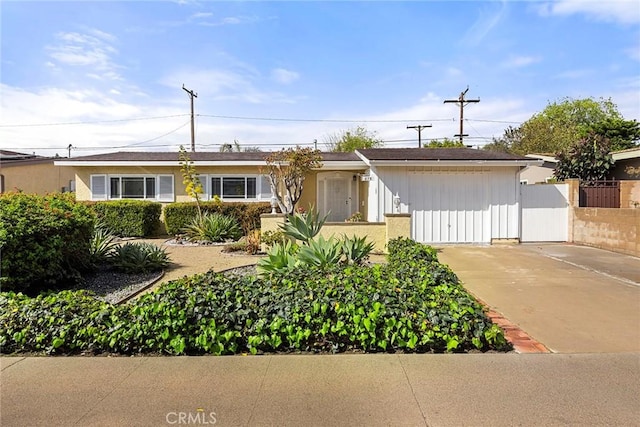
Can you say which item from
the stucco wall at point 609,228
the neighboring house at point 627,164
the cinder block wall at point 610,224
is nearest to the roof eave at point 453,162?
the cinder block wall at point 610,224

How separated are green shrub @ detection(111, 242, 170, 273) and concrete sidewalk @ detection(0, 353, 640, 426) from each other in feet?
14.6

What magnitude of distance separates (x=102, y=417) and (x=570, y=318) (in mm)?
5497

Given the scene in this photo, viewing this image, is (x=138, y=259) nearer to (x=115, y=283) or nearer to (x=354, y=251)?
(x=115, y=283)

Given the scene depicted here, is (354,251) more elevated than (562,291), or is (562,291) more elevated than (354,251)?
(354,251)

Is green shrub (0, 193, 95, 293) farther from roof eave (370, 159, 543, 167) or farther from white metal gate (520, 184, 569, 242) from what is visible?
white metal gate (520, 184, 569, 242)

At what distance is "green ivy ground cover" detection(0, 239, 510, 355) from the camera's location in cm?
421

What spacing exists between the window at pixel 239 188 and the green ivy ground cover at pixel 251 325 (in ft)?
38.5

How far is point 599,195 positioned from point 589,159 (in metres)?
1.87

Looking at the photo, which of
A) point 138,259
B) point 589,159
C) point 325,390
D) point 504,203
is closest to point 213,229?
point 138,259

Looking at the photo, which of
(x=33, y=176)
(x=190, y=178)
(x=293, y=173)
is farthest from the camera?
(x=33, y=176)

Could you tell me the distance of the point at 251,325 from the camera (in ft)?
14.1

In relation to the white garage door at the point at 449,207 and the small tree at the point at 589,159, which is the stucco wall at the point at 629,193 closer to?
the small tree at the point at 589,159

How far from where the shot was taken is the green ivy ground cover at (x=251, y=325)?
4.21 m

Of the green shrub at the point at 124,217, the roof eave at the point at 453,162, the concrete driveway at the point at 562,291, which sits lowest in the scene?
the concrete driveway at the point at 562,291
